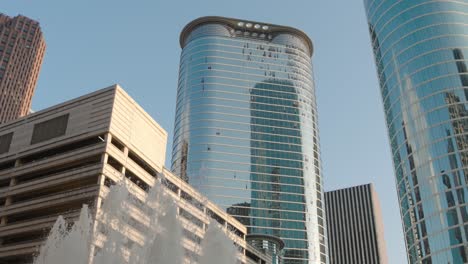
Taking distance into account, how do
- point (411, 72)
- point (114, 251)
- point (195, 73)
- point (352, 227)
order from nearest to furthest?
point (114, 251) < point (411, 72) < point (195, 73) < point (352, 227)

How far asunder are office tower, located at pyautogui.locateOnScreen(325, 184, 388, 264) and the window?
5042 inches

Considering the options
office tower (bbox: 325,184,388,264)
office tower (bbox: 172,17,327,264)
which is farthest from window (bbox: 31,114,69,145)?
office tower (bbox: 325,184,388,264)

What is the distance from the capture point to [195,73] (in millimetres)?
132750

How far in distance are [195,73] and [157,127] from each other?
65842mm

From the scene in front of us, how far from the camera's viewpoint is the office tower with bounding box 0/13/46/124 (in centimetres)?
12719

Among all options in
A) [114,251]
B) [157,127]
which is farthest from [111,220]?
[157,127]

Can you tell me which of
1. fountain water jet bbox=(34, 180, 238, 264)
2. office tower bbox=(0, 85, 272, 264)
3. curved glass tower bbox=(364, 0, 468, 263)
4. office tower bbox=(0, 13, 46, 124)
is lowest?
Answer: fountain water jet bbox=(34, 180, 238, 264)

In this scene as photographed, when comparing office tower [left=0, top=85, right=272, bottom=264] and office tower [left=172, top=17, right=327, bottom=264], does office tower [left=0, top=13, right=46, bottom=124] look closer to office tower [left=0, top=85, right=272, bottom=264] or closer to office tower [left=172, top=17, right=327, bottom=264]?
office tower [left=172, top=17, right=327, bottom=264]

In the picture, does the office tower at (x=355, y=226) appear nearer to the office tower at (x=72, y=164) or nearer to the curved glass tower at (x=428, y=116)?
the curved glass tower at (x=428, y=116)

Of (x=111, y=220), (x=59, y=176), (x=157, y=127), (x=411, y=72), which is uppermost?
(x=411, y=72)

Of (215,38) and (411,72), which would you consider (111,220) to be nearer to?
(411,72)

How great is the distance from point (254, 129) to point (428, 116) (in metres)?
44.4

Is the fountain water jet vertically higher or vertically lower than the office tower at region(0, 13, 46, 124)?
lower

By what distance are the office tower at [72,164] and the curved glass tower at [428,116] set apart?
157 ft
